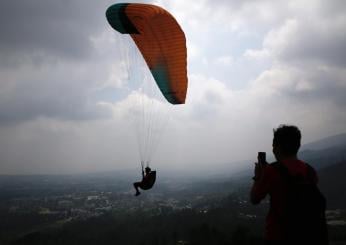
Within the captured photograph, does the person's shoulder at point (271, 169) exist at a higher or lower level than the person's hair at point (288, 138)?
lower

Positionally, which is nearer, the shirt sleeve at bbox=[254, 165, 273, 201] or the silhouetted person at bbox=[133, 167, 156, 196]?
the shirt sleeve at bbox=[254, 165, 273, 201]

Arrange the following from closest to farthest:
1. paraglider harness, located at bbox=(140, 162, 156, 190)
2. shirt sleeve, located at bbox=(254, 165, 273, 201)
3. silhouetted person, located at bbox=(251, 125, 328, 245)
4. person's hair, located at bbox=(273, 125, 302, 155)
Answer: silhouetted person, located at bbox=(251, 125, 328, 245) < shirt sleeve, located at bbox=(254, 165, 273, 201) < person's hair, located at bbox=(273, 125, 302, 155) < paraglider harness, located at bbox=(140, 162, 156, 190)

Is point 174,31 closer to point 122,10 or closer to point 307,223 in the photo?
point 122,10

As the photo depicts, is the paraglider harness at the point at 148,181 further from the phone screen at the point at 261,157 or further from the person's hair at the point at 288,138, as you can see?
the person's hair at the point at 288,138

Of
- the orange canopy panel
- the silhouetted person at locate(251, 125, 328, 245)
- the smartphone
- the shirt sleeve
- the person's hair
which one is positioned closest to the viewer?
the silhouetted person at locate(251, 125, 328, 245)

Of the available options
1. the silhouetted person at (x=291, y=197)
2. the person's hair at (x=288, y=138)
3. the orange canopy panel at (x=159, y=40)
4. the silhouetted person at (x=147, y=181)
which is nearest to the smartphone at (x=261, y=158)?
the silhouetted person at (x=291, y=197)

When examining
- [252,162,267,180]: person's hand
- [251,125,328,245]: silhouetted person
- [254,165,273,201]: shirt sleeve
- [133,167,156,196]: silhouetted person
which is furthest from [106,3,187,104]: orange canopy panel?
[254,165,273,201]: shirt sleeve

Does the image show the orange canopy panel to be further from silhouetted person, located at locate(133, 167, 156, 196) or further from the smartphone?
the smartphone

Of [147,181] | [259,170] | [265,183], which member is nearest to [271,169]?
[265,183]
